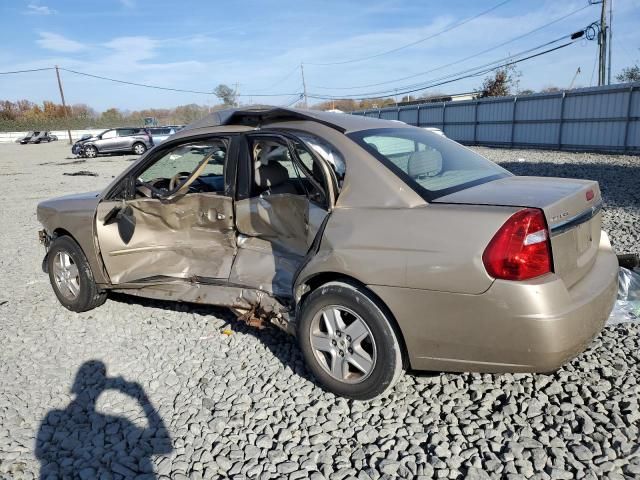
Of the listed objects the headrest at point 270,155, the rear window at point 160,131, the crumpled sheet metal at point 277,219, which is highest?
the headrest at point 270,155

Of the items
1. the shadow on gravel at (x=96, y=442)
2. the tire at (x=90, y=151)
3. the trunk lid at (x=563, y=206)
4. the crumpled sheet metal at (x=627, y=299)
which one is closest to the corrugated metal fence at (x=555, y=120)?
the crumpled sheet metal at (x=627, y=299)

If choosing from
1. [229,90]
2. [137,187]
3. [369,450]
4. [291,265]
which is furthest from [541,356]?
[229,90]

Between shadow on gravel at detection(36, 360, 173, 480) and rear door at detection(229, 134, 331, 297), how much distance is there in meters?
1.16

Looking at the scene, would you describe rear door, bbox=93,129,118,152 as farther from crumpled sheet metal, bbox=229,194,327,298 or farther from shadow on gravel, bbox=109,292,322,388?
crumpled sheet metal, bbox=229,194,327,298

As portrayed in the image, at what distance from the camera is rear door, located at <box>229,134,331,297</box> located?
366 centimetres

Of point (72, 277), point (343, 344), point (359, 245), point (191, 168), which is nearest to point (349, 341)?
point (343, 344)

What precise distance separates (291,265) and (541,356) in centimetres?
185

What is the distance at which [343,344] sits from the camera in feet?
10.0

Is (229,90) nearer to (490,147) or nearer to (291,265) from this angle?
(490,147)

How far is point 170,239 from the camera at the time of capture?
175 inches

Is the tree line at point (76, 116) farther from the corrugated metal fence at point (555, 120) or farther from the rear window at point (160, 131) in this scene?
the corrugated metal fence at point (555, 120)

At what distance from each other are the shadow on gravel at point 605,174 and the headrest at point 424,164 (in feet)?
20.1

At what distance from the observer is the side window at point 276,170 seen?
3.67 m

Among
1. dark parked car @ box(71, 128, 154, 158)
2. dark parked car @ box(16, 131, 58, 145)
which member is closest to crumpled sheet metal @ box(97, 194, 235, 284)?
dark parked car @ box(71, 128, 154, 158)
